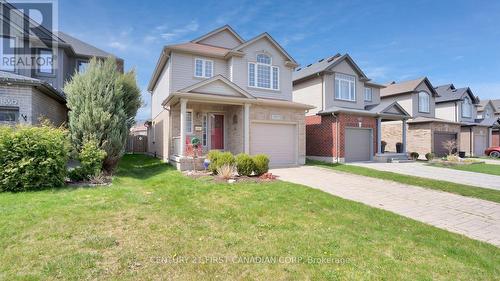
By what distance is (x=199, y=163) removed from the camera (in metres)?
11.6

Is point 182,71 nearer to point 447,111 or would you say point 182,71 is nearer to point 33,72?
point 33,72

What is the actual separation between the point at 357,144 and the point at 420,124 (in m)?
9.64

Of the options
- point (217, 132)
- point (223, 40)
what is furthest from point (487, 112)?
point (217, 132)

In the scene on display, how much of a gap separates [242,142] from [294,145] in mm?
3627

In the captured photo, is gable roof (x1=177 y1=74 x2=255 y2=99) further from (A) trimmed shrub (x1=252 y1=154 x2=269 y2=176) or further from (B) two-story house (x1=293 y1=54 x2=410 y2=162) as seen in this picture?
(B) two-story house (x1=293 y1=54 x2=410 y2=162)

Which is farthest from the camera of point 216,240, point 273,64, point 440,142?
point 440,142

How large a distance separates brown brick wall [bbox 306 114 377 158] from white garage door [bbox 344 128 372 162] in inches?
17.0

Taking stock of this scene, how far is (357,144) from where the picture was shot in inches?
704

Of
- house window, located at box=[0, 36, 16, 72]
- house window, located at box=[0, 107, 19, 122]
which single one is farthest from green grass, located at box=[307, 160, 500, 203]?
house window, located at box=[0, 36, 16, 72]

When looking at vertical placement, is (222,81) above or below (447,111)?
below

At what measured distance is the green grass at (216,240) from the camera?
11.1 feet

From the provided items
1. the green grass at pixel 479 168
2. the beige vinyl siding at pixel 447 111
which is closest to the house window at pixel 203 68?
the green grass at pixel 479 168

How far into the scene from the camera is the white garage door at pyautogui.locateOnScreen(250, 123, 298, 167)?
560 inches

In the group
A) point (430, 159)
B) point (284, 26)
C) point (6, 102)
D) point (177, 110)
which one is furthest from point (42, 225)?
point (430, 159)
